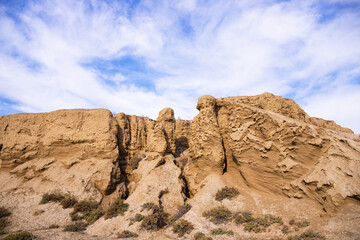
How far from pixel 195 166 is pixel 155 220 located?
487cm

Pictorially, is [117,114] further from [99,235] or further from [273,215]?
[273,215]

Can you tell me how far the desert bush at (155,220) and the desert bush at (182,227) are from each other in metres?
0.94

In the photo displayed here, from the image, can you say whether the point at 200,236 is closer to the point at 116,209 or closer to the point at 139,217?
the point at 139,217

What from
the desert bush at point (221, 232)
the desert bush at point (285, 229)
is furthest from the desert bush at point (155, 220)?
the desert bush at point (285, 229)

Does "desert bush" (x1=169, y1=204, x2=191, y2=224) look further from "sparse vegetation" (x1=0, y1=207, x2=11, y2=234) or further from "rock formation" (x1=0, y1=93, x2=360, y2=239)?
"sparse vegetation" (x1=0, y1=207, x2=11, y2=234)

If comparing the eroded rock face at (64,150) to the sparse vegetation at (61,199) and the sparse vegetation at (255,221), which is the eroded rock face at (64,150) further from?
the sparse vegetation at (255,221)

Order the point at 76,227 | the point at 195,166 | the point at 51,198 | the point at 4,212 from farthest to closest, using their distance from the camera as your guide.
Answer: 1. the point at 195,166
2. the point at 51,198
3. the point at 4,212
4. the point at 76,227

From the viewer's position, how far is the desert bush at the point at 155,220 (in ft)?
30.8

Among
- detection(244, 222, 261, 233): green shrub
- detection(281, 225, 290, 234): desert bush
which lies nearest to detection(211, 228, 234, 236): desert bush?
detection(244, 222, 261, 233): green shrub

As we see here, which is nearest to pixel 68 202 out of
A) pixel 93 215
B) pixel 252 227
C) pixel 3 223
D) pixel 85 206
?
pixel 85 206

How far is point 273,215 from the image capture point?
8.77 meters

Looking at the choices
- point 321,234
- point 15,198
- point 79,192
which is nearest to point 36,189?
point 15,198

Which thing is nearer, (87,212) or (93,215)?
(93,215)

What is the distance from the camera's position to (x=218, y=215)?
9.59 meters
